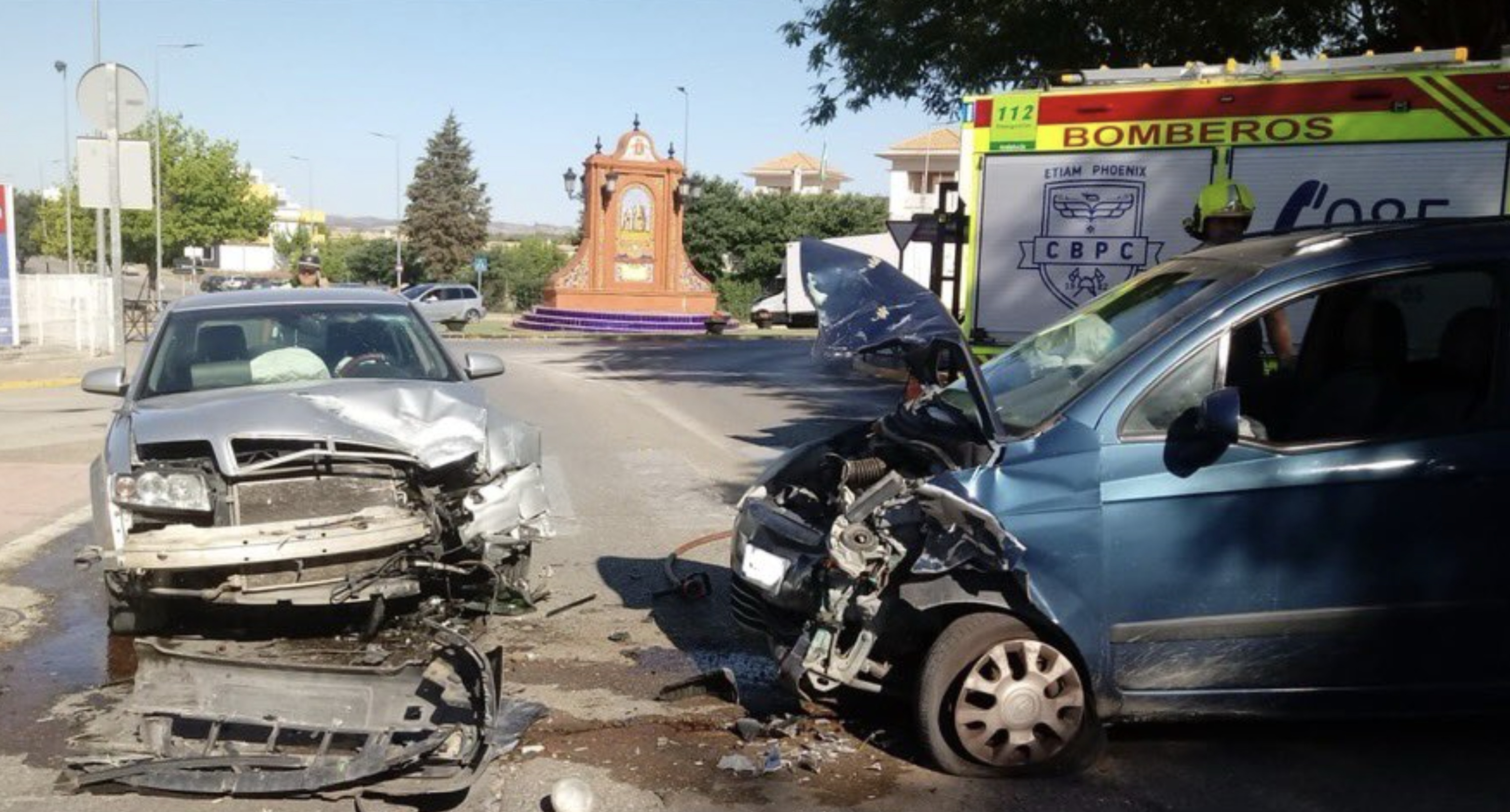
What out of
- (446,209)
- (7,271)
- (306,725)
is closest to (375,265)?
(446,209)

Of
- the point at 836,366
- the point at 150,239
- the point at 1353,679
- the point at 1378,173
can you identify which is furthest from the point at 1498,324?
the point at 150,239

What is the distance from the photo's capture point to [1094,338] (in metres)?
4.90

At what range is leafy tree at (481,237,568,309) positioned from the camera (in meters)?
61.1

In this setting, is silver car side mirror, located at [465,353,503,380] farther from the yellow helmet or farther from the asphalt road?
the yellow helmet

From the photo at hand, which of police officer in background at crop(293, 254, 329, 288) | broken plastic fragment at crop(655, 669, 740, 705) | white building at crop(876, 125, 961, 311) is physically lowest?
broken plastic fragment at crop(655, 669, 740, 705)

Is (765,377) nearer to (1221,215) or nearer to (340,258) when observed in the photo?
(1221,215)

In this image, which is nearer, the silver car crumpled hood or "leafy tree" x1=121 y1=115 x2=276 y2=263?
the silver car crumpled hood

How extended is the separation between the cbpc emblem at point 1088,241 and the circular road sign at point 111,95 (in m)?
9.52

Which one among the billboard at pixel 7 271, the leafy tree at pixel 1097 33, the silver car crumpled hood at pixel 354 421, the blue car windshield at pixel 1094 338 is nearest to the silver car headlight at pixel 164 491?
the silver car crumpled hood at pixel 354 421

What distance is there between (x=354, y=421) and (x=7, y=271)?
2315cm

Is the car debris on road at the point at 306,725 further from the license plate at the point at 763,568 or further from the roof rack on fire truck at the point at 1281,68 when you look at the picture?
the roof rack on fire truck at the point at 1281,68

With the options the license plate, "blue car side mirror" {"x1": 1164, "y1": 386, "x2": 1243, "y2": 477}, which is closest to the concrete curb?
the license plate

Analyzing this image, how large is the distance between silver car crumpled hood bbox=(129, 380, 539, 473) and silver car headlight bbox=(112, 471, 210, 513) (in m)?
0.13

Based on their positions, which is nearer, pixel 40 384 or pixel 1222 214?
pixel 1222 214
